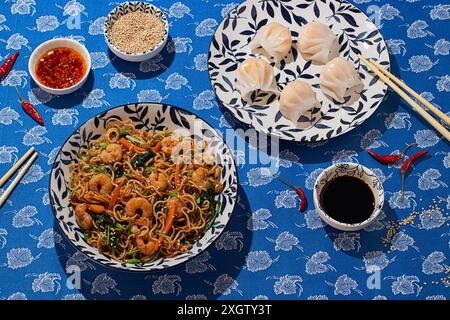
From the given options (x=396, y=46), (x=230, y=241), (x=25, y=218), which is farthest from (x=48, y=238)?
(x=396, y=46)

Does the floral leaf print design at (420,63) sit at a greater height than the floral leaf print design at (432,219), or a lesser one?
greater

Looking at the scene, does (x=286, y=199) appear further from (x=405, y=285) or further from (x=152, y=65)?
(x=152, y=65)

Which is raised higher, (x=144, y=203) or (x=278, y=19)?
(x=278, y=19)

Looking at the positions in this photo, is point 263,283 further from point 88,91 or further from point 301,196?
point 88,91

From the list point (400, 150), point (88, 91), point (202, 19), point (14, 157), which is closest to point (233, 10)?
point (202, 19)

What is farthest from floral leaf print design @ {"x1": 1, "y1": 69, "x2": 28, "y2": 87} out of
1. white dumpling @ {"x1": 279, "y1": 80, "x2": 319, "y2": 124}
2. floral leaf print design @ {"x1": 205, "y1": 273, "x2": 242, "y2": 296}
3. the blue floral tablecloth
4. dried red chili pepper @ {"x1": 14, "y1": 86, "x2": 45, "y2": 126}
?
floral leaf print design @ {"x1": 205, "y1": 273, "x2": 242, "y2": 296}

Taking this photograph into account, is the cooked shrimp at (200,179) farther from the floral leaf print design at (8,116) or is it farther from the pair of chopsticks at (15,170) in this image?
the floral leaf print design at (8,116)

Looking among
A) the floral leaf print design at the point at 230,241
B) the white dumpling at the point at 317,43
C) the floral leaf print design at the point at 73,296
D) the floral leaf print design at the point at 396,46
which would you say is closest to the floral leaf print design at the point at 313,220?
the floral leaf print design at the point at 230,241

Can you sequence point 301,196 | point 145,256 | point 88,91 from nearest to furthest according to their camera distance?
1. point 145,256
2. point 301,196
3. point 88,91
